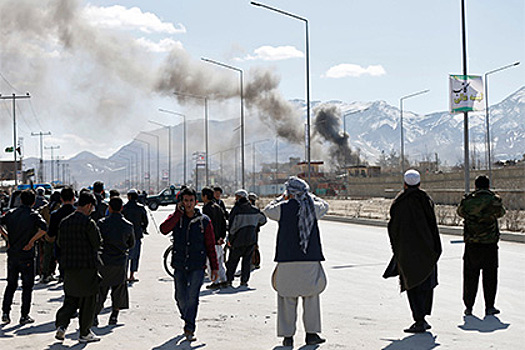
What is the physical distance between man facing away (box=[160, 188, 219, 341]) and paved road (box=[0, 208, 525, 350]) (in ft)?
1.43

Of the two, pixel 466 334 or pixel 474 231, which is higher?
pixel 474 231

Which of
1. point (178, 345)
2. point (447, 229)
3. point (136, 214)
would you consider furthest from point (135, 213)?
point (447, 229)

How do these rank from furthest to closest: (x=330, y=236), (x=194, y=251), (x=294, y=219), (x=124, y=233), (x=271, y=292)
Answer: (x=330, y=236) < (x=271, y=292) < (x=124, y=233) < (x=194, y=251) < (x=294, y=219)

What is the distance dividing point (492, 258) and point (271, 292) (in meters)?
3.60

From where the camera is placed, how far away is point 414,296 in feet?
27.0

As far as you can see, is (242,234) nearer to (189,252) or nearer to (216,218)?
(216,218)

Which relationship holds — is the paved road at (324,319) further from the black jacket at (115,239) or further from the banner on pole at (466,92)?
the banner on pole at (466,92)

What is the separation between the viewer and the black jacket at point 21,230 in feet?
29.7

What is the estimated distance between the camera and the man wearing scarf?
755 centimetres

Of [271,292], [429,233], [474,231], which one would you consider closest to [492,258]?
[474,231]

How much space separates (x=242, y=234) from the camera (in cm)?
1237

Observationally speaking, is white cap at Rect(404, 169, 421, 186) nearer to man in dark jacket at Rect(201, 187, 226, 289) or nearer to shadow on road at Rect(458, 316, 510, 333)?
shadow on road at Rect(458, 316, 510, 333)

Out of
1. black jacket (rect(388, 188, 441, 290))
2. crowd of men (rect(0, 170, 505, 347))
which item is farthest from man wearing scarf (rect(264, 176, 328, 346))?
black jacket (rect(388, 188, 441, 290))

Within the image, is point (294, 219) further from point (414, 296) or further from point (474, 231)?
point (474, 231)
